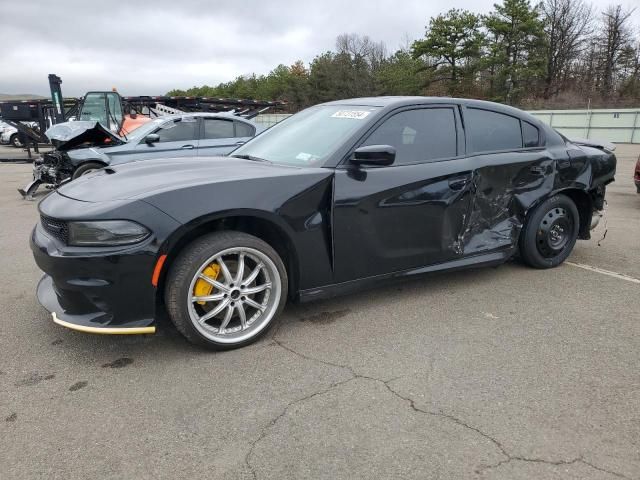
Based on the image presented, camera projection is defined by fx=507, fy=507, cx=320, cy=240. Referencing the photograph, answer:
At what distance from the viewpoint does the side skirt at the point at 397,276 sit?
3.36m

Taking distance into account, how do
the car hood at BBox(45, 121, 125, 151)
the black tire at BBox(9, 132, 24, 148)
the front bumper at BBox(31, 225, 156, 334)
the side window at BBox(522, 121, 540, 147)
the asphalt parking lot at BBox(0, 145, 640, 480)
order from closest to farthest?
the asphalt parking lot at BBox(0, 145, 640, 480) → the front bumper at BBox(31, 225, 156, 334) → the side window at BBox(522, 121, 540, 147) → the car hood at BBox(45, 121, 125, 151) → the black tire at BBox(9, 132, 24, 148)

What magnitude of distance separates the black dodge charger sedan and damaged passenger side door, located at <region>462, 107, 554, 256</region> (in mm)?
13

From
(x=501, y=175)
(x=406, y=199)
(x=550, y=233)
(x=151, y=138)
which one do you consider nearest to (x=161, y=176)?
(x=406, y=199)

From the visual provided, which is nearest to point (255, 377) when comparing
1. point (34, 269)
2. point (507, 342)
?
point (507, 342)

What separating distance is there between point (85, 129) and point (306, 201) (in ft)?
22.0

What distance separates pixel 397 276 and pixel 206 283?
1.41 meters

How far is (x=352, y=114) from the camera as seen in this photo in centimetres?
374

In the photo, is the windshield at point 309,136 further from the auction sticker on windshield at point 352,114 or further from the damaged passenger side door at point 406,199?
the damaged passenger side door at point 406,199

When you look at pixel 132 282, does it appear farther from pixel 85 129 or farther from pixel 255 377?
pixel 85 129

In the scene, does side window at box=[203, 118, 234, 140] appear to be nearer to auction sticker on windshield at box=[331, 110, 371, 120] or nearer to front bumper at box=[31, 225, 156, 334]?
auction sticker on windshield at box=[331, 110, 371, 120]

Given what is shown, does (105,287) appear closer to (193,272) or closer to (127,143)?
(193,272)

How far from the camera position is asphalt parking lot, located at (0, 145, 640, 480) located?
2.13 metres

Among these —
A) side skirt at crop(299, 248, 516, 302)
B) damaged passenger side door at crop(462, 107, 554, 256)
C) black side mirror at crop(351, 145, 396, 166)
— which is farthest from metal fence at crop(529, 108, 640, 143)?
black side mirror at crop(351, 145, 396, 166)

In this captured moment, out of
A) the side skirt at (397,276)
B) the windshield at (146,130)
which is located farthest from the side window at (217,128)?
the side skirt at (397,276)
